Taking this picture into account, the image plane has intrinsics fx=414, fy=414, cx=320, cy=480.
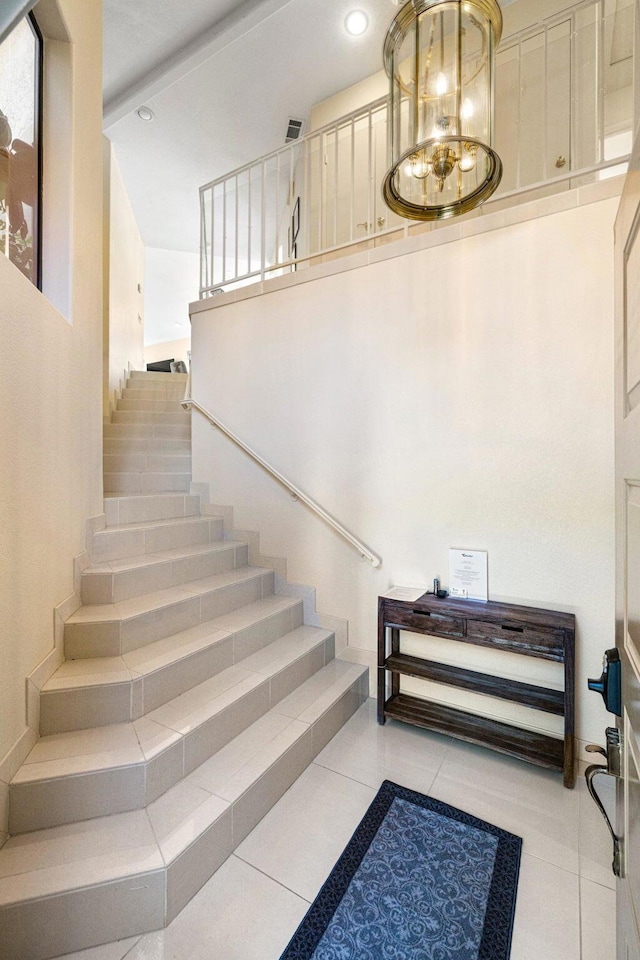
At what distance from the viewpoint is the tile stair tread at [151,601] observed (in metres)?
2.02

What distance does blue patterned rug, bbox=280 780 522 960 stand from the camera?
1.28 metres

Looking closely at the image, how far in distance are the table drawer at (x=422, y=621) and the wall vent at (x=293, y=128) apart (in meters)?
4.62

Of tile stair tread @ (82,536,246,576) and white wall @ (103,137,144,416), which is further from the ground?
white wall @ (103,137,144,416)

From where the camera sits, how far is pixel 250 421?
10.8 feet

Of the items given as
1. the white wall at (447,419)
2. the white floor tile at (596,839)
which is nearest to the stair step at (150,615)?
the white wall at (447,419)

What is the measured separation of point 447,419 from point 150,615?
1.95m

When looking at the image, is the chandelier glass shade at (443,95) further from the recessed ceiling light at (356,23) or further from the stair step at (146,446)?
the stair step at (146,446)

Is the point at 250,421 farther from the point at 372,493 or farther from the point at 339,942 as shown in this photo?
the point at 339,942

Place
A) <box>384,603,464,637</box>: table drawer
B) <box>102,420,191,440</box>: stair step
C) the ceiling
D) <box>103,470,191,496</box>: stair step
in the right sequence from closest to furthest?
1. <box>384,603,464,637</box>: table drawer
2. the ceiling
3. <box>103,470,191,496</box>: stair step
4. <box>102,420,191,440</box>: stair step

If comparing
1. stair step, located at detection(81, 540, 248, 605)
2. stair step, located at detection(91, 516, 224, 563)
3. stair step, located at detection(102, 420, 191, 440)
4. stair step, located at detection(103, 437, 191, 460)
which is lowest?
stair step, located at detection(81, 540, 248, 605)

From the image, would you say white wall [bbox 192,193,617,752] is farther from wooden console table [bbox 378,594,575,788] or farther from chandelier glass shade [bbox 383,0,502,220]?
chandelier glass shade [bbox 383,0,502,220]

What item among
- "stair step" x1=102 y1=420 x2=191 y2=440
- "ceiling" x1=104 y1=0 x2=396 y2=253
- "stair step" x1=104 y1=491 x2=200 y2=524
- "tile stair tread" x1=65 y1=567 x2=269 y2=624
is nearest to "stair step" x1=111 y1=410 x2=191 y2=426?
"stair step" x1=102 y1=420 x2=191 y2=440

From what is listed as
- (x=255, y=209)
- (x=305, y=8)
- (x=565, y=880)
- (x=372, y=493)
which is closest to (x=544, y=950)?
(x=565, y=880)

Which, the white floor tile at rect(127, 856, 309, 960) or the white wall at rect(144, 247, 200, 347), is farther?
the white wall at rect(144, 247, 200, 347)
